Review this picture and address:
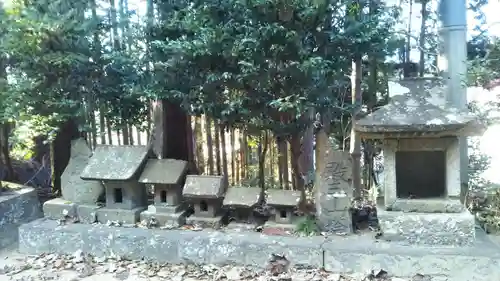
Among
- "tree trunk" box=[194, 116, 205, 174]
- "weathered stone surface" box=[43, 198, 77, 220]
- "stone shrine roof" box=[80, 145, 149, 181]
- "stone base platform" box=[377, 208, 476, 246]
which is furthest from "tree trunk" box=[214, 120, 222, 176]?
"stone base platform" box=[377, 208, 476, 246]

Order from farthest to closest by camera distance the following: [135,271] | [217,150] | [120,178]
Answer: [217,150] → [120,178] → [135,271]

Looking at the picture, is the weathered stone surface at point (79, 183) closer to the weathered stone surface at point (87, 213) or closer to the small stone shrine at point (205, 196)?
the weathered stone surface at point (87, 213)

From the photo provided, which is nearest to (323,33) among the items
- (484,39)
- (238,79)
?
(238,79)

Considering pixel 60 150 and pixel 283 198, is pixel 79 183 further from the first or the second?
pixel 283 198

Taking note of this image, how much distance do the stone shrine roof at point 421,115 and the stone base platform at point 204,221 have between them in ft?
5.28

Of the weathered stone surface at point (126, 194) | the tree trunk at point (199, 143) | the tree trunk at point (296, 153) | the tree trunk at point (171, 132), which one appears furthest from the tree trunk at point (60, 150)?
the tree trunk at point (296, 153)

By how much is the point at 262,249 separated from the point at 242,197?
541 millimetres

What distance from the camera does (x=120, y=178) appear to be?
4.19m

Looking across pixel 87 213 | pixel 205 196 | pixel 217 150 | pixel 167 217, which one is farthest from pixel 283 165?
pixel 87 213

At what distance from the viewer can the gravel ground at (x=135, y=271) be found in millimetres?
3518

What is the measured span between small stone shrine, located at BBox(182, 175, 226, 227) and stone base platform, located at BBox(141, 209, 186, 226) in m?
0.09

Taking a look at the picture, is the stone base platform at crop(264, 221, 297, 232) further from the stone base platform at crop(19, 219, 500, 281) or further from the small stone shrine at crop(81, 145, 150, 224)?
the small stone shrine at crop(81, 145, 150, 224)

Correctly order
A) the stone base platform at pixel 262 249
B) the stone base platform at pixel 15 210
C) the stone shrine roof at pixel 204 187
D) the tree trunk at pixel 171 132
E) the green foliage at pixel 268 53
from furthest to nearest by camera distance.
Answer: the tree trunk at pixel 171 132 < the stone base platform at pixel 15 210 < the stone shrine roof at pixel 204 187 < the green foliage at pixel 268 53 < the stone base platform at pixel 262 249

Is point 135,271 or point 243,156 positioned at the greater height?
point 243,156
